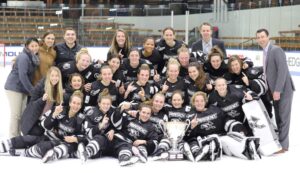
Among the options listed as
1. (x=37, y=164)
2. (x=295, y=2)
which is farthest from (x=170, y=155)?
(x=295, y=2)

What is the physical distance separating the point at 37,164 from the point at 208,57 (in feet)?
6.92

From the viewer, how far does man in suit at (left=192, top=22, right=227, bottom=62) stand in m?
5.39

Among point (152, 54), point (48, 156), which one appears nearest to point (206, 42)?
point (152, 54)

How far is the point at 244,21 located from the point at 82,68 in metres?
12.5

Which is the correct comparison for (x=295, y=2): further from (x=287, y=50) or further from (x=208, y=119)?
(x=208, y=119)

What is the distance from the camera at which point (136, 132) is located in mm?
4281

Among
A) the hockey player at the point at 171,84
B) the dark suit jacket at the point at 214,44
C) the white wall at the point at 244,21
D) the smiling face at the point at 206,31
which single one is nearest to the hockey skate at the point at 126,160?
the hockey player at the point at 171,84

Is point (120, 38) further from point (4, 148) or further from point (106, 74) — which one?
point (4, 148)

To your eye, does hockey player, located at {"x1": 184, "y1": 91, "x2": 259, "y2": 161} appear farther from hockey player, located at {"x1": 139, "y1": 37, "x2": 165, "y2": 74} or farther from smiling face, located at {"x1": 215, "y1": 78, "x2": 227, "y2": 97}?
hockey player, located at {"x1": 139, "y1": 37, "x2": 165, "y2": 74}

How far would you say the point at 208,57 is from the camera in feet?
16.0

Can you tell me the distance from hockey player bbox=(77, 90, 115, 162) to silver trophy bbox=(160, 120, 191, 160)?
518 mm

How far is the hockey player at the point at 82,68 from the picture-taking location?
4.63 meters

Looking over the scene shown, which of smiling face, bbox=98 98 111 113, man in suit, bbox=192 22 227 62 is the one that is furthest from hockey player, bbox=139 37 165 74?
smiling face, bbox=98 98 111 113

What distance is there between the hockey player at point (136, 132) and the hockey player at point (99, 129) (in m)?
0.07
